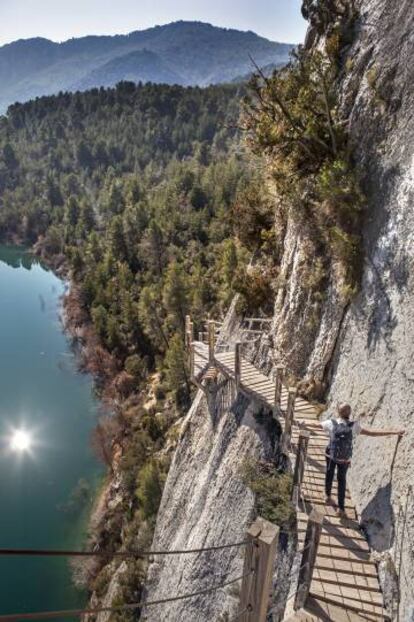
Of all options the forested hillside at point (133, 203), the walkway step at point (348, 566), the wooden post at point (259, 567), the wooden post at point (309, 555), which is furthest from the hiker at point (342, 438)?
the forested hillside at point (133, 203)

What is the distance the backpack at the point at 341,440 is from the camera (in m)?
8.02

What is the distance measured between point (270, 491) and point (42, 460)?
29.3m

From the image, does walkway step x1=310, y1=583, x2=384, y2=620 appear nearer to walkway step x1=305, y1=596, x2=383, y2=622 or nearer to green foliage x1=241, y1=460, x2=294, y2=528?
walkway step x1=305, y1=596, x2=383, y2=622

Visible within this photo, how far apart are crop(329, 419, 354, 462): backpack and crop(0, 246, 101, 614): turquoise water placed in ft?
75.3

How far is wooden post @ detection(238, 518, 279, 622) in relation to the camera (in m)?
4.04

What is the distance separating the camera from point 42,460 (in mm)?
34656

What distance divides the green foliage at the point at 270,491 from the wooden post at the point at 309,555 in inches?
74.4

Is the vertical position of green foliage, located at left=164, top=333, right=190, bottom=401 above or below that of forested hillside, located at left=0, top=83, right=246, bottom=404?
below

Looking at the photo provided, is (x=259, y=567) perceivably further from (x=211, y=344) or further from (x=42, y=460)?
(x=42, y=460)

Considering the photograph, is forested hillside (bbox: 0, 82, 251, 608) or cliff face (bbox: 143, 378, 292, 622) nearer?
cliff face (bbox: 143, 378, 292, 622)

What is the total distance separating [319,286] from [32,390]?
39338mm

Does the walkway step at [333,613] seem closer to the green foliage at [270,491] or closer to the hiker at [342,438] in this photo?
the hiker at [342,438]

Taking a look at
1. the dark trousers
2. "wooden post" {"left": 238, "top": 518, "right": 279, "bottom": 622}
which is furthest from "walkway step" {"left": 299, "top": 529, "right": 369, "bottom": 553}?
"wooden post" {"left": 238, "top": 518, "right": 279, "bottom": 622}

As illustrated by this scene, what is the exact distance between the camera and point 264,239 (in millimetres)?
17438
